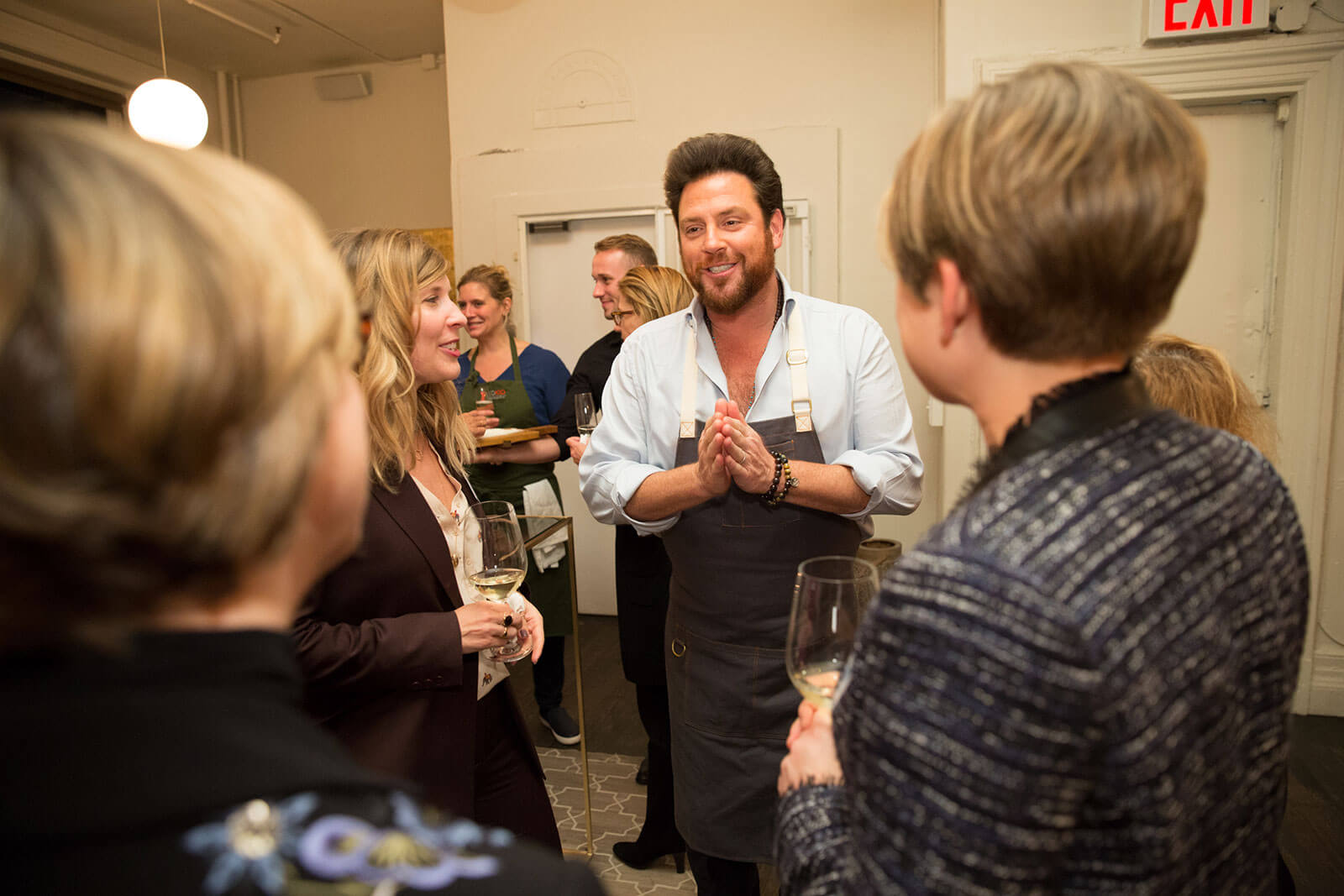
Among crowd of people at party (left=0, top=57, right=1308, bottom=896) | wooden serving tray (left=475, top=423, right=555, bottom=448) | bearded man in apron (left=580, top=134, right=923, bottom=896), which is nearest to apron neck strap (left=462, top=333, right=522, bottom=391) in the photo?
wooden serving tray (left=475, top=423, right=555, bottom=448)

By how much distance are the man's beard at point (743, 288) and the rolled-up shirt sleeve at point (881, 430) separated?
263 mm

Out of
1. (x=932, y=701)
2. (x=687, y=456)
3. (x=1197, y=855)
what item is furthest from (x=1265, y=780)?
(x=687, y=456)

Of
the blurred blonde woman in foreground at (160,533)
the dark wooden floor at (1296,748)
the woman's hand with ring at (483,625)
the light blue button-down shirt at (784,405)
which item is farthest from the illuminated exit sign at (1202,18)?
the blurred blonde woman in foreground at (160,533)

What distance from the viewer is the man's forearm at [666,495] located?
5.94 feet

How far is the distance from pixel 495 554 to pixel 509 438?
5.93 ft

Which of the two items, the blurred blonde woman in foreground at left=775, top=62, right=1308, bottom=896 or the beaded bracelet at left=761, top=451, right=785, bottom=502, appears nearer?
the blurred blonde woman in foreground at left=775, top=62, right=1308, bottom=896

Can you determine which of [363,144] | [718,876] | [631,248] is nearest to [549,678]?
[718,876]

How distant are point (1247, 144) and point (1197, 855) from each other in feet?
11.9

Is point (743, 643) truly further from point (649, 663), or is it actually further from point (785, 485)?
point (649, 663)

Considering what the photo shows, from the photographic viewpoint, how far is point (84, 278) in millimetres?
412

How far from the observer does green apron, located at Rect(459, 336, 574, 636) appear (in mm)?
3373

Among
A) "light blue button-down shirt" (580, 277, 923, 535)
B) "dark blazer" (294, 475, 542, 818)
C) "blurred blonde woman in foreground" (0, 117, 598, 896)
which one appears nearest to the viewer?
"blurred blonde woman in foreground" (0, 117, 598, 896)

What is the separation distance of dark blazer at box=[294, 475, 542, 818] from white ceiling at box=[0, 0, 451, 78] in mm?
4263

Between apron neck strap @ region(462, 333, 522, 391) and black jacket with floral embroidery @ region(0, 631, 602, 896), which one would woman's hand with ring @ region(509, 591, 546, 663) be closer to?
black jacket with floral embroidery @ region(0, 631, 602, 896)
